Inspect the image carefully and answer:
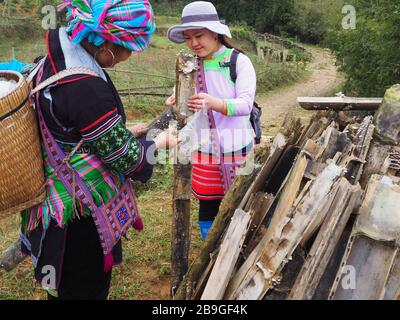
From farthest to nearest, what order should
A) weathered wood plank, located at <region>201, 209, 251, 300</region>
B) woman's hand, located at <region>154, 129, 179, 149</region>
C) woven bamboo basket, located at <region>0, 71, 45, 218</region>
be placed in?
woman's hand, located at <region>154, 129, 179, 149</region>, weathered wood plank, located at <region>201, 209, 251, 300</region>, woven bamboo basket, located at <region>0, 71, 45, 218</region>

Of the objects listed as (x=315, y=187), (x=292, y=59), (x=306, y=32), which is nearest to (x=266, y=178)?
(x=315, y=187)

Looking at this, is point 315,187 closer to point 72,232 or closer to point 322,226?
point 322,226

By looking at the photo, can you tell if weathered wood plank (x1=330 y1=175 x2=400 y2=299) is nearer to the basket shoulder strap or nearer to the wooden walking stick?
the wooden walking stick

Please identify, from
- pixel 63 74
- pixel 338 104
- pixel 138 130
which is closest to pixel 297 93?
pixel 338 104

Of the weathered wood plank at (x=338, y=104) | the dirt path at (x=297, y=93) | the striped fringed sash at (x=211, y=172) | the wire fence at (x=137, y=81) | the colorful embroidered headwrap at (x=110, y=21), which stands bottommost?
the dirt path at (x=297, y=93)

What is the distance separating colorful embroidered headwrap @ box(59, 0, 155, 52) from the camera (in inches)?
65.9

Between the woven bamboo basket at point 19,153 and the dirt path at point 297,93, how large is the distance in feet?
30.2

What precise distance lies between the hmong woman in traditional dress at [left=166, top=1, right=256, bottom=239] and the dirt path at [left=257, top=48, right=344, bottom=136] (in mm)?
8098

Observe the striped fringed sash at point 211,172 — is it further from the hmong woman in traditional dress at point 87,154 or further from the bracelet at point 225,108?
the hmong woman in traditional dress at point 87,154

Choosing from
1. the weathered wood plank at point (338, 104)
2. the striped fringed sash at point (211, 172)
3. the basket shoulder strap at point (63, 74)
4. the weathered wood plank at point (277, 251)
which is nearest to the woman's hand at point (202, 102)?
the striped fringed sash at point (211, 172)

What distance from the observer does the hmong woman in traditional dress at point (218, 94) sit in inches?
98.0

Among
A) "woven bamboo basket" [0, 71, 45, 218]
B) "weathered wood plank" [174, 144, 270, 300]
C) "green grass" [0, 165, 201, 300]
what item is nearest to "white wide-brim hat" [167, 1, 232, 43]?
"weathered wood plank" [174, 144, 270, 300]

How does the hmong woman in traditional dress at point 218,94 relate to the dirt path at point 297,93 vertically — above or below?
above

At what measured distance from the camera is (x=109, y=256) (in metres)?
2.08
